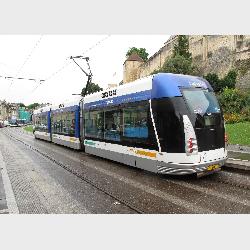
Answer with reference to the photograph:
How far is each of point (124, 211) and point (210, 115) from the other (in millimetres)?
4476

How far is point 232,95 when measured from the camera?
34.0 metres

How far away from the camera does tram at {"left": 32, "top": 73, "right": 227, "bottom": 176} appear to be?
969 centimetres

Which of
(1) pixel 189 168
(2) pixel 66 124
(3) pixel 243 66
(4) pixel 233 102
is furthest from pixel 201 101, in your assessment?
(3) pixel 243 66

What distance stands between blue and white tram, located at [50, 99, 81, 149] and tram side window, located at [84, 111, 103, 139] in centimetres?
193

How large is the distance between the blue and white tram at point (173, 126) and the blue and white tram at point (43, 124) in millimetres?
15375

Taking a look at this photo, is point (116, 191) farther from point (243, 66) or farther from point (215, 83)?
point (243, 66)

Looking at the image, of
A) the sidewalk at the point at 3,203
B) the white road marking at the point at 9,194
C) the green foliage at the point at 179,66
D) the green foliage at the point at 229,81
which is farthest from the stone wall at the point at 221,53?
the sidewalk at the point at 3,203

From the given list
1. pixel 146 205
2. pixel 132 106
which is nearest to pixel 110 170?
pixel 132 106

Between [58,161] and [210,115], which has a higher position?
[210,115]

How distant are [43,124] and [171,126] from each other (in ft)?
67.3

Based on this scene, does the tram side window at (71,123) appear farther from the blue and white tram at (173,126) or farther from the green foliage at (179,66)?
the green foliage at (179,66)

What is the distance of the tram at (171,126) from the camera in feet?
31.8

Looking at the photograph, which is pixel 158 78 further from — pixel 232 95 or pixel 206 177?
pixel 232 95

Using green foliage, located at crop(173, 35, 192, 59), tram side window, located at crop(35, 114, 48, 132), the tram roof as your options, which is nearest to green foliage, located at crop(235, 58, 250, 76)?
green foliage, located at crop(173, 35, 192, 59)
